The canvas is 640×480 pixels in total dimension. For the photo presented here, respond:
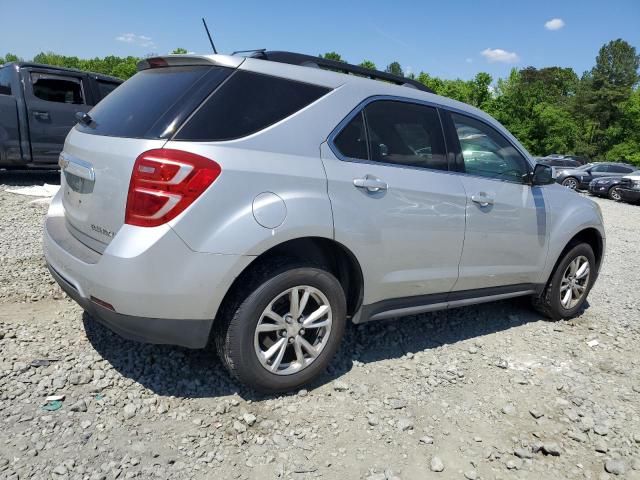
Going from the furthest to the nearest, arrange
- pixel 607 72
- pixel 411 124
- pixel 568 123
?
1. pixel 607 72
2. pixel 568 123
3. pixel 411 124

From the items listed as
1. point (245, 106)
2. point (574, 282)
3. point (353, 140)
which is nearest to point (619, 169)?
point (574, 282)

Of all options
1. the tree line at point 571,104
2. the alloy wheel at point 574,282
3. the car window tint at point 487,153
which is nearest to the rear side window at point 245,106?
the car window tint at point 487,153

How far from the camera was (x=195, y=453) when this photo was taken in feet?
8.06

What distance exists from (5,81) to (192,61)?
274 inches

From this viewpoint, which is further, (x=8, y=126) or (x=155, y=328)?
(x=8, y=126)

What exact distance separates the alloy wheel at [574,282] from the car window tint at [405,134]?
6.46ft

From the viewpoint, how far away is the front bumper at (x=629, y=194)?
1780cm

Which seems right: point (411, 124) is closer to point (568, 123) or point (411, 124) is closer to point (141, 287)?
point (141, 287)

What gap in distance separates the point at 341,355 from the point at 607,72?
64.1 m

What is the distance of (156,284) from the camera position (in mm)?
2428

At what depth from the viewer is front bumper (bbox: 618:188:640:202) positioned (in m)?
17.8

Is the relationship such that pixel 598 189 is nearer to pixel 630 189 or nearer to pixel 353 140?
pixel 630 189

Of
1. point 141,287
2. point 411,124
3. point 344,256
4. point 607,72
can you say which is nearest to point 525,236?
point 411,124

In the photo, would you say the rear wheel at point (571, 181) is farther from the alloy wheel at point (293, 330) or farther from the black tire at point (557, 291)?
the alloy wheel at point (293, 330)
